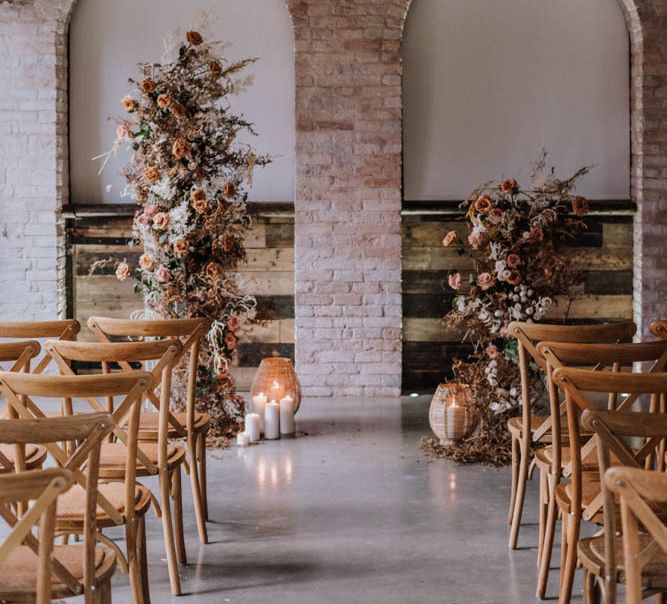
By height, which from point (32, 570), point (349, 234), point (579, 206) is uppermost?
point (579, 206)

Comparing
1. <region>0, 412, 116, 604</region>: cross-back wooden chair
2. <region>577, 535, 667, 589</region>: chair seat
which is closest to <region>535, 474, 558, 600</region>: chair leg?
<region>577, 535, 667, 589</region>: chair seat

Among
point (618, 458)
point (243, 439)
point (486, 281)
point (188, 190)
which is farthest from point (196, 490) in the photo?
point (618, 458)

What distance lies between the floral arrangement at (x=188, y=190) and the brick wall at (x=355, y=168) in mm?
1952

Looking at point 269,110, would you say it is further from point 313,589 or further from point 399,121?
point 313,589

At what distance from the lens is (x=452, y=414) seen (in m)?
6.24

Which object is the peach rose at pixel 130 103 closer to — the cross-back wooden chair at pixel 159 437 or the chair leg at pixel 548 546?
the cross-back wooden chair at pixel 159 437

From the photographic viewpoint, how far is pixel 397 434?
6.87m

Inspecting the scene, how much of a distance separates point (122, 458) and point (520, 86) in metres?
5.21

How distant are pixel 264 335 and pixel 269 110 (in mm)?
1736

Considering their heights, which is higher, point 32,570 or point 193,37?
point 193,37

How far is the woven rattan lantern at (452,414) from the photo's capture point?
20.4 ft

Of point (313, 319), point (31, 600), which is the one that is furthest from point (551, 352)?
point (313, 319)

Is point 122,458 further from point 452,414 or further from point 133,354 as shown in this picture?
point 452,414

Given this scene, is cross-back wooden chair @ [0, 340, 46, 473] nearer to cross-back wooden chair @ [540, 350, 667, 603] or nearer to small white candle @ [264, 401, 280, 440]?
cross-back wooden chair @ [540, 350, 667, 603]
